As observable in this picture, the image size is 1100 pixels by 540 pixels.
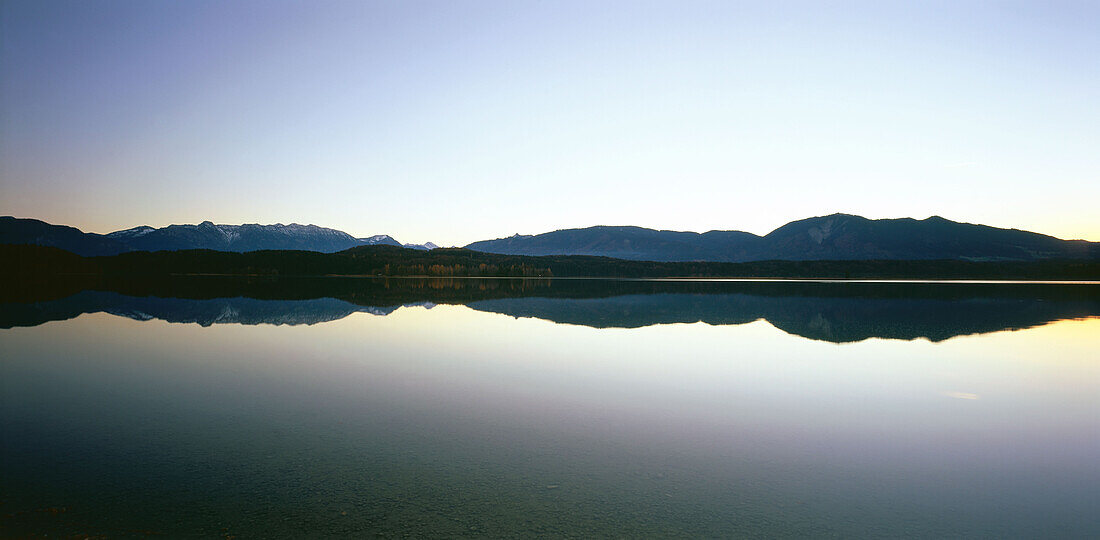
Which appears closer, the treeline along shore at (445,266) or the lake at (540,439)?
the lake at (540,439)

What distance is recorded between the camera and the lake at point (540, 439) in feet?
19.8

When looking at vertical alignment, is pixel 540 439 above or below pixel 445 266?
below

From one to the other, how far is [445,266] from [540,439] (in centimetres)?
13732

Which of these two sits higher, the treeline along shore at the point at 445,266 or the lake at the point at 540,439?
the treeline along shore at the point at 445,266

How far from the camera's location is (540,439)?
884 centimetres

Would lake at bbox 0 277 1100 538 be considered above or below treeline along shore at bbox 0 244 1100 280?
below

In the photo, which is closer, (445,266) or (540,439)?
(540,439)

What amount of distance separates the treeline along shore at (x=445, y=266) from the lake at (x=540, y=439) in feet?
397

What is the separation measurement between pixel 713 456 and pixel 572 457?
203cm

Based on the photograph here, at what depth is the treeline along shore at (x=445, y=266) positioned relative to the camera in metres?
135

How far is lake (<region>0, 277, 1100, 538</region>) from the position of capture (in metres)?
6.03

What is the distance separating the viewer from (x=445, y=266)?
144m

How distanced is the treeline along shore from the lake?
397ft

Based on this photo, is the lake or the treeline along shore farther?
the treeline along shore
